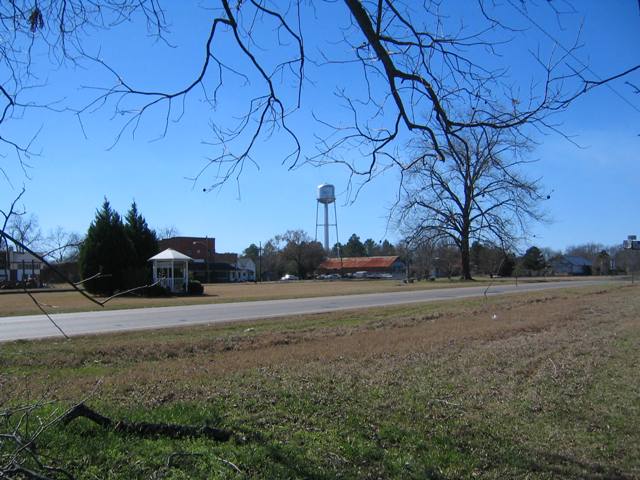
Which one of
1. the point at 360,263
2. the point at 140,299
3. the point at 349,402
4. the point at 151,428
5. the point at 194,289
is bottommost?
the point at 349,402

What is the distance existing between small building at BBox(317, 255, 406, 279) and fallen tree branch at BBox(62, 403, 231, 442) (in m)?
119

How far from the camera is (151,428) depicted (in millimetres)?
5375

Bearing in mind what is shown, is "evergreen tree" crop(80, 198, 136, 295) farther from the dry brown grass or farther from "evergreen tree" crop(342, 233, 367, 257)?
"evergreen tree" crop(342, 233, 367, 257)

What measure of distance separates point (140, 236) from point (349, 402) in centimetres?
4285

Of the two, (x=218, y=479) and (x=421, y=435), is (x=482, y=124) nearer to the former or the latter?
(x=421, y=435)

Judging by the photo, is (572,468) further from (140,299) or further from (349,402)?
(140,299)

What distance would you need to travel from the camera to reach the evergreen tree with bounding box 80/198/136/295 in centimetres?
4175

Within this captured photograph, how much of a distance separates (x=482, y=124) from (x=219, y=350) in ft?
25.7

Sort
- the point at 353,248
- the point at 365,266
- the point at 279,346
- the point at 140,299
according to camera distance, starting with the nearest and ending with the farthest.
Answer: the point at 279,346
the point at 140,299
the point at 365,266
the point at 353,248

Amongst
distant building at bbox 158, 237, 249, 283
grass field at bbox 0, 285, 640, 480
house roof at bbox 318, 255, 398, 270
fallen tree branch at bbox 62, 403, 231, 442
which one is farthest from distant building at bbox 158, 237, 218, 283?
fallen tree branch at bbox 62, 403, 231, 442

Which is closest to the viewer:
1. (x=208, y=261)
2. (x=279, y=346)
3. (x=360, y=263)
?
(x=279, y=346)

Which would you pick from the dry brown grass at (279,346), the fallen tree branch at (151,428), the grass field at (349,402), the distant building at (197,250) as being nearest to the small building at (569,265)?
the distant building at (197,250)

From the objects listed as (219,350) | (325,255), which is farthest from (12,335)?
(325,255)

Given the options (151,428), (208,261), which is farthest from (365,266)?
(151,428)
